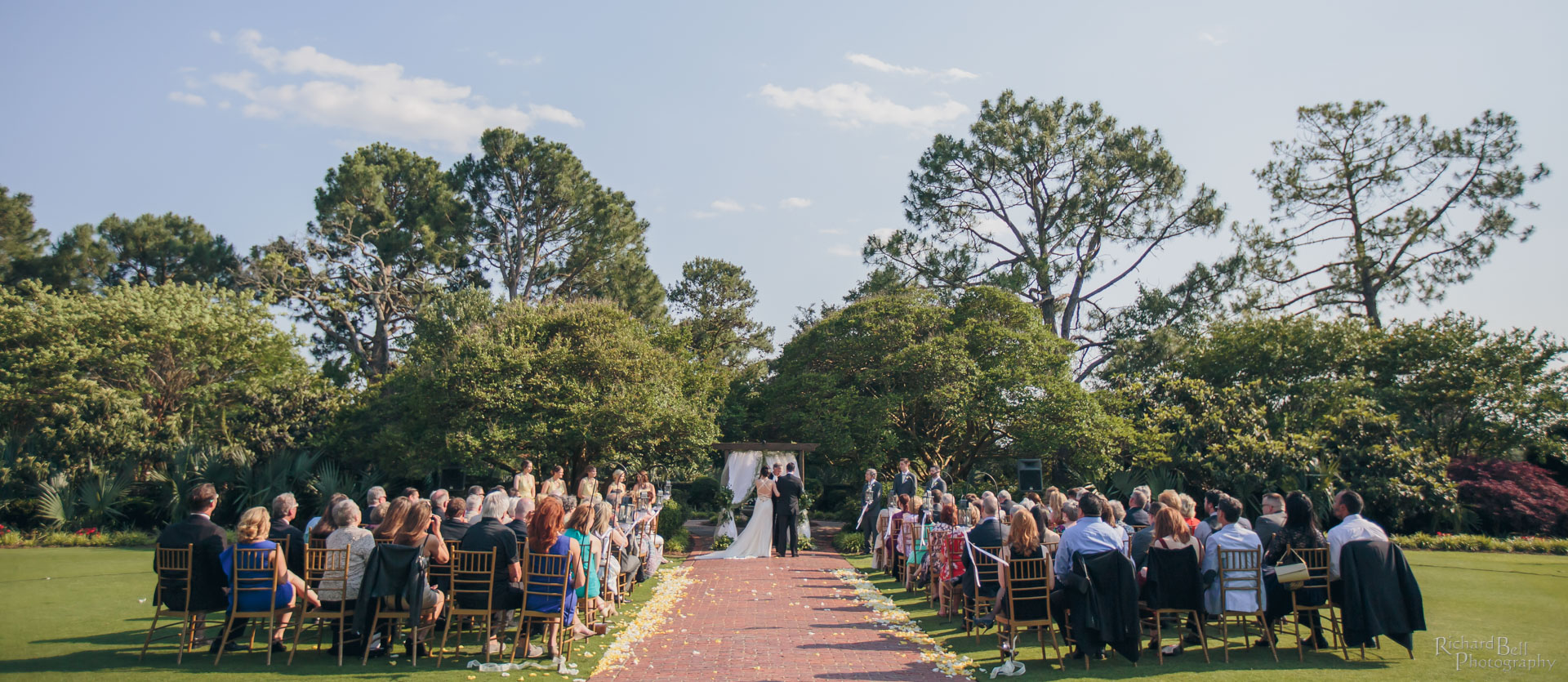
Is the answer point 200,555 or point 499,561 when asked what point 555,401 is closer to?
point 499,561

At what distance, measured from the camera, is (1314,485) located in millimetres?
19453

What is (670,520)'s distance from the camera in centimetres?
1855

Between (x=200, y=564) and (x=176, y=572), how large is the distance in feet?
0.62

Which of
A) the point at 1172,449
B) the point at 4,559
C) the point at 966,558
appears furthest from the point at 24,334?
the point at 1172,449

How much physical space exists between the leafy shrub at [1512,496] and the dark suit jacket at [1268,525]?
51.1 ft

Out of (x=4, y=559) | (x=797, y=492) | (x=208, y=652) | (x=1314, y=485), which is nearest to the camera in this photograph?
(x=208, y=652)

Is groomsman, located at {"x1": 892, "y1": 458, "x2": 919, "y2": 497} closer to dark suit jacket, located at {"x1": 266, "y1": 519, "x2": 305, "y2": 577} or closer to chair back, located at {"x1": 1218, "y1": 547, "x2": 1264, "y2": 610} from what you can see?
chair back, located at {"x1": 1218, "y1": 547, "x2": 1264, "y2": 610}

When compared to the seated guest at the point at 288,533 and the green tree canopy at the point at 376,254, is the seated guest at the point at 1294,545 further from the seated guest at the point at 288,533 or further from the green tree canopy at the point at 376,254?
the green tree canopy at the point at 376,254

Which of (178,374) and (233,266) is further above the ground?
(233,266)

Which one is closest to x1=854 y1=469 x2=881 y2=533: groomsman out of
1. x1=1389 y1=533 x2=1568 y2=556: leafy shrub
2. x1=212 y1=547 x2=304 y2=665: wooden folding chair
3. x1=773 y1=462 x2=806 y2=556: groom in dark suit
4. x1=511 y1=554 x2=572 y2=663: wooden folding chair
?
x1=773 y1=462 x2=806 y2=556: groom in dark suit

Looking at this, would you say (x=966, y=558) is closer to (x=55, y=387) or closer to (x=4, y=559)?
(x=4, y=559)

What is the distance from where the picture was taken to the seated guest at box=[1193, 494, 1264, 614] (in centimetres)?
738

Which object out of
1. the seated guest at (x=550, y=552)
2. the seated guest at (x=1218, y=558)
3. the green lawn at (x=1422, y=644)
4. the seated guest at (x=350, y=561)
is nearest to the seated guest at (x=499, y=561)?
the seated guest at (x=550, y=552)

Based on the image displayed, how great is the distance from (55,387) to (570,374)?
11802 mm
